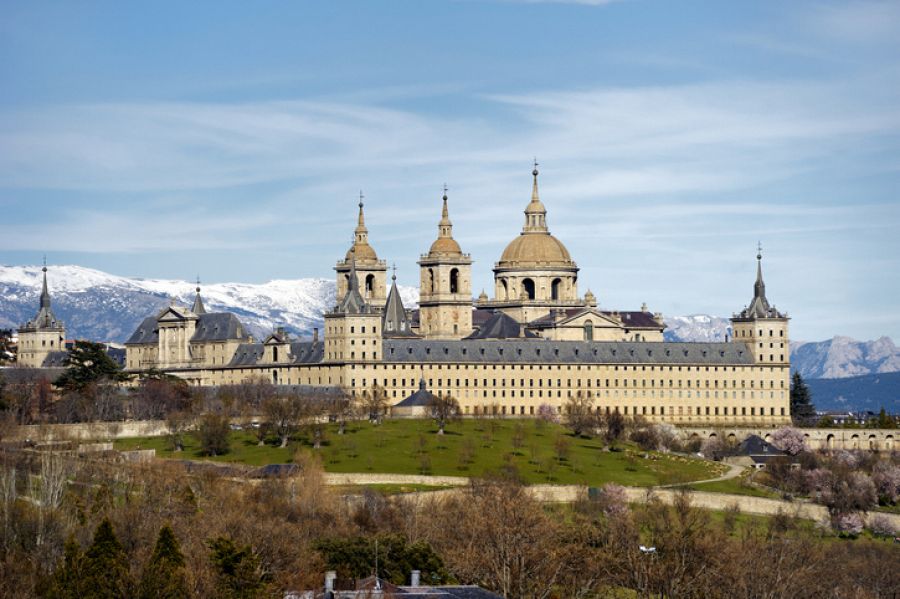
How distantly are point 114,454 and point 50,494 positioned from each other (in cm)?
3396

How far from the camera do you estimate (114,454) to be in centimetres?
13975

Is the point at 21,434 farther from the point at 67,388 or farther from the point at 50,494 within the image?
the point at 50,494

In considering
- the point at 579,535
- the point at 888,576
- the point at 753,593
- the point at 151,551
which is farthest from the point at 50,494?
the point at 888,576

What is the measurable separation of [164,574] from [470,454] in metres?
73.0

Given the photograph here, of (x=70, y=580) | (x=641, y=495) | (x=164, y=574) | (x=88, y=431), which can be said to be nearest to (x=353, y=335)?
(x=88, y=431)

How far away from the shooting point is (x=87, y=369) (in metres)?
182

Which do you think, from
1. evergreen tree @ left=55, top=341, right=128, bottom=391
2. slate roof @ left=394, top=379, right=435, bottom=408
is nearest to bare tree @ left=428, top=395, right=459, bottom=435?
slate roof @ left=394, top=379, right=435, bottom=408

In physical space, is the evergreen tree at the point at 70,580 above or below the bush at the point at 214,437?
below

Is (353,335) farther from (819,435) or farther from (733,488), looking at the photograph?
(733,488)

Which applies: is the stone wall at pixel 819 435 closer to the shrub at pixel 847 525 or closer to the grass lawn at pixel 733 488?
the grass lawn at pixel 733 488

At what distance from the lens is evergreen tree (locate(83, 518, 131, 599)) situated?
255 ft

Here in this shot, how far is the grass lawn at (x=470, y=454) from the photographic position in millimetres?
145250

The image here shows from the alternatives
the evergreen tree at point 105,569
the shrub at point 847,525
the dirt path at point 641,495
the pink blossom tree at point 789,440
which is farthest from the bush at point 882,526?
the evergreen tree at point 105,569

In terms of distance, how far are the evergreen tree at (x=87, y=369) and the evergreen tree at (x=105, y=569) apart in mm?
95935
